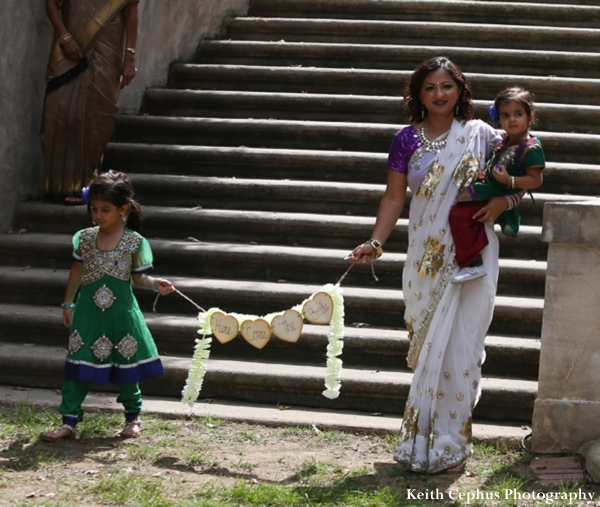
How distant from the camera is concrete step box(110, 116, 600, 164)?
7108 mm

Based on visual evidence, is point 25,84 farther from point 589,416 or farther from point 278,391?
point 589,416

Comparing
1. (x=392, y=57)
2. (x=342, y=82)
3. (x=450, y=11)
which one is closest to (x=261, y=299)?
(x=342, y=82)

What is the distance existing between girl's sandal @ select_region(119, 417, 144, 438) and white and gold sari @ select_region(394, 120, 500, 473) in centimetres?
138

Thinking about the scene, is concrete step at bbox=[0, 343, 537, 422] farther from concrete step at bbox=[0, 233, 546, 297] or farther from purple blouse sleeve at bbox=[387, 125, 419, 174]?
purple blouse sleeve at bbox=[387, 125, 419, 174]

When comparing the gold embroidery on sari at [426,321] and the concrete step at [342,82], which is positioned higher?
the concrete step at [342,82]

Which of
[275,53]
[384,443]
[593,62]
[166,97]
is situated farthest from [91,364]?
[593,62]

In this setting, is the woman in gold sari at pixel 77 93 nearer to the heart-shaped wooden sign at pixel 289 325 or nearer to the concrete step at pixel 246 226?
the concrete step at pixel 246 226

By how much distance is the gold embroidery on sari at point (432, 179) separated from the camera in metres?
4.17

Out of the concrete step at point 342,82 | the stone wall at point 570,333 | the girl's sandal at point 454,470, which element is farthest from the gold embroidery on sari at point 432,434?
the concrete step at point 342,82

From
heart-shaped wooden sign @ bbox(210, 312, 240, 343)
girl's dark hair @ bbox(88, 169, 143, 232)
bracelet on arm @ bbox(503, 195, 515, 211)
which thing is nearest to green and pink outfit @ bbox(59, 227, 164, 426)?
girl's dark hair @ bbox(88, 169, 143, 232)

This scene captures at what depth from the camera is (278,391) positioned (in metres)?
5.08

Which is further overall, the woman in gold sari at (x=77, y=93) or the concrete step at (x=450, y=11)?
the concrete step at (x=450, y=11)

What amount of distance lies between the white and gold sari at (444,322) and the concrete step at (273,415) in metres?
0.51

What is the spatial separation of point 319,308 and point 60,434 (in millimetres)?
1479
